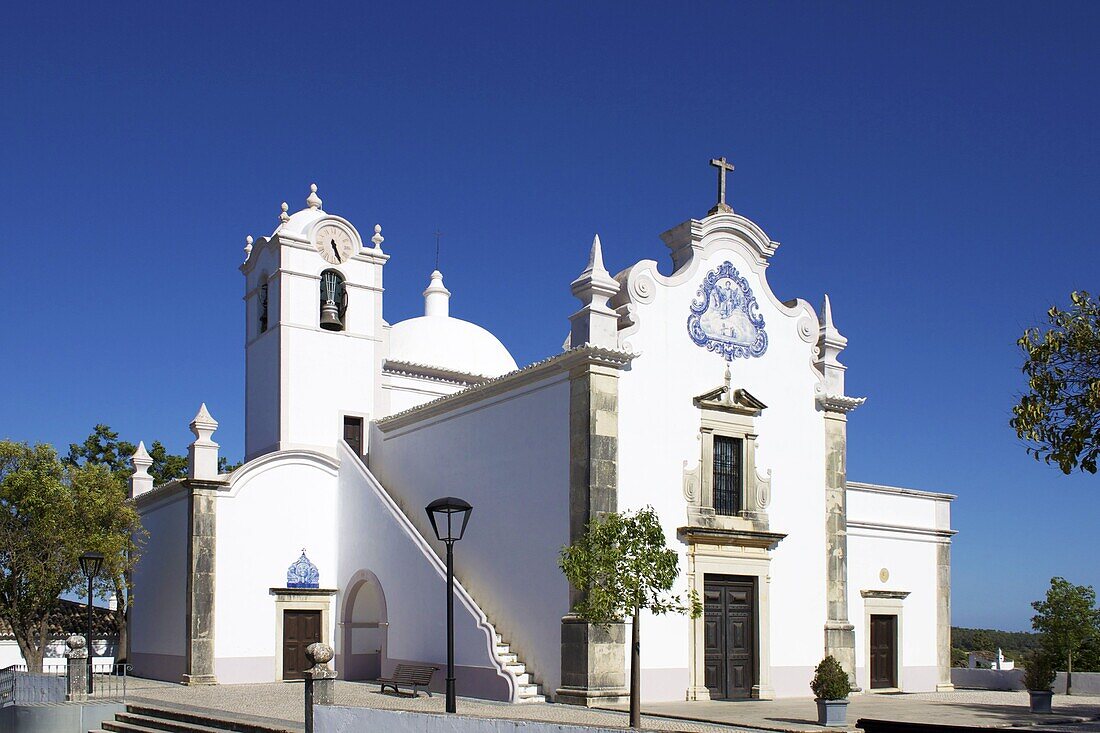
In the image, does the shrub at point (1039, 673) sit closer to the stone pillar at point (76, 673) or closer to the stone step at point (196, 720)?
the stone step at point (196, 720)

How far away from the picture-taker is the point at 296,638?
25.6 m

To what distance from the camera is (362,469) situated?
25.8m

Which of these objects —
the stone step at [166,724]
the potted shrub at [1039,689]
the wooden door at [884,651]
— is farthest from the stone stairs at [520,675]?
the wooden door at [884,651]

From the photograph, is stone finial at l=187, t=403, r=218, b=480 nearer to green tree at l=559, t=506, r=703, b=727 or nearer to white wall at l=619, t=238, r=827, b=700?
white wall at l=619, t=238, r=827, b=700

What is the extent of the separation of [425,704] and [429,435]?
289 inches

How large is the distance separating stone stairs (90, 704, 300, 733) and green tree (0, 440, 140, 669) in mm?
5528

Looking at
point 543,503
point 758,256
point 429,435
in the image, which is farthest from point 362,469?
point 758,256

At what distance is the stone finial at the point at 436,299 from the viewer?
3372 cm

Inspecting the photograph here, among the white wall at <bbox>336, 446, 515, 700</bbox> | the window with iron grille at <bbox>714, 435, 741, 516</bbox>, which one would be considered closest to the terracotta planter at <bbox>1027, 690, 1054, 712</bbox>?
the window with iron grille at <bbox>714, 435, 741, 516</bbox>

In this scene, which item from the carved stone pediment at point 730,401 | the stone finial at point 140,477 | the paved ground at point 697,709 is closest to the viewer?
the paved ground at point 697,709

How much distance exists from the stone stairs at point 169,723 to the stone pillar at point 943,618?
1659 centimetres

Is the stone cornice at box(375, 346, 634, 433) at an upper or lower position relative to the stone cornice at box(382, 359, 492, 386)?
lower

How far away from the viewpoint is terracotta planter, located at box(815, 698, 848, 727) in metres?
16.8

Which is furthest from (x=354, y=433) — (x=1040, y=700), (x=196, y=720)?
(x=1040, y=700)
